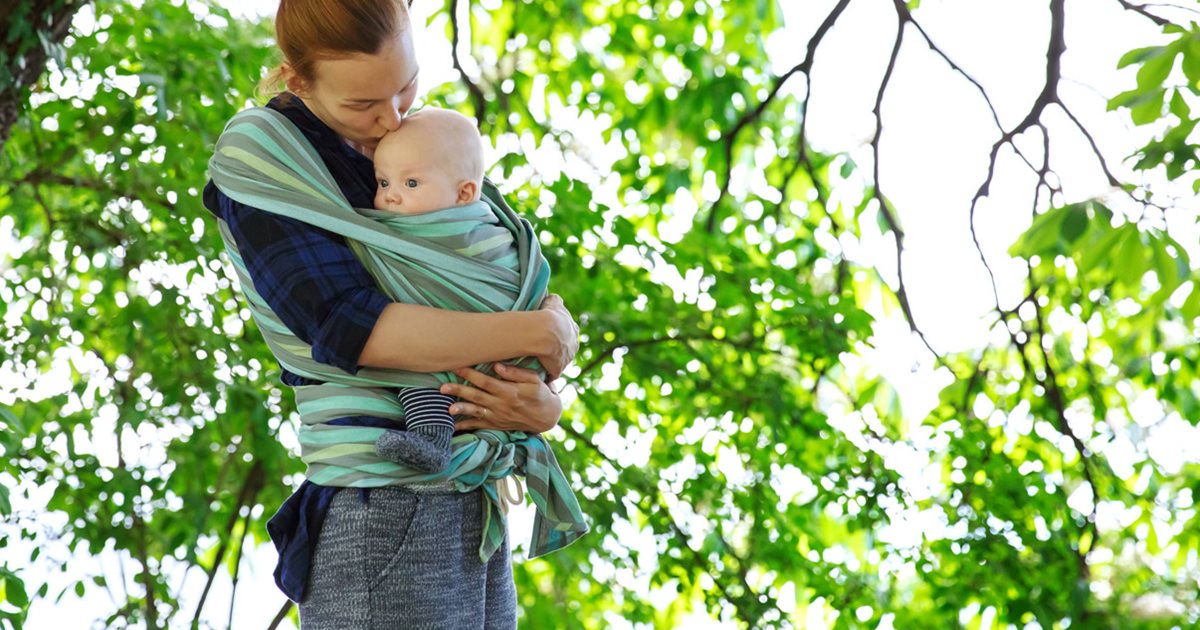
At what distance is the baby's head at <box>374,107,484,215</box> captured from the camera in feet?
3.92

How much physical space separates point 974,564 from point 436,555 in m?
2.13

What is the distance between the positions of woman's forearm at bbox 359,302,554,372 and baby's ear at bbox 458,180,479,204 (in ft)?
0.43

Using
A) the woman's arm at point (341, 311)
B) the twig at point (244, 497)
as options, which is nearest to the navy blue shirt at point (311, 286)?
the woman's arm at point (341, 311)

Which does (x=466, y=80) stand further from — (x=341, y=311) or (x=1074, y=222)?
(x=341, y=311)

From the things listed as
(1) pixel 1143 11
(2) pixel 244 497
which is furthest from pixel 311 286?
(1) pixel 1143 11

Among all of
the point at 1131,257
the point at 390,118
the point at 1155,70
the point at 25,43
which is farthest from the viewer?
the point at 25,43

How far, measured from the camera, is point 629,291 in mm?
3102

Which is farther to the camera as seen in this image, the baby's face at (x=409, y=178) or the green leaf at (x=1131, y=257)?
the green leaf at (x=1131, y=257)

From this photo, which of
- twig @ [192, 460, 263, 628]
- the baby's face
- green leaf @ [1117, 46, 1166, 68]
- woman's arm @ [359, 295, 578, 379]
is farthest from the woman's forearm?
twig @ [192, 460, 263, 628]

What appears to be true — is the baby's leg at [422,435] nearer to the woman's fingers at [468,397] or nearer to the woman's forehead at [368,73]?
the woman's fingers at [468,397]

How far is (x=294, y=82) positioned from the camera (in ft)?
4.05

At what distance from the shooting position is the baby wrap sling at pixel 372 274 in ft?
3.81

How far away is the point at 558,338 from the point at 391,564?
0.27 meters

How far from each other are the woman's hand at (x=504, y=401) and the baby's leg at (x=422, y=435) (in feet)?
0.06
